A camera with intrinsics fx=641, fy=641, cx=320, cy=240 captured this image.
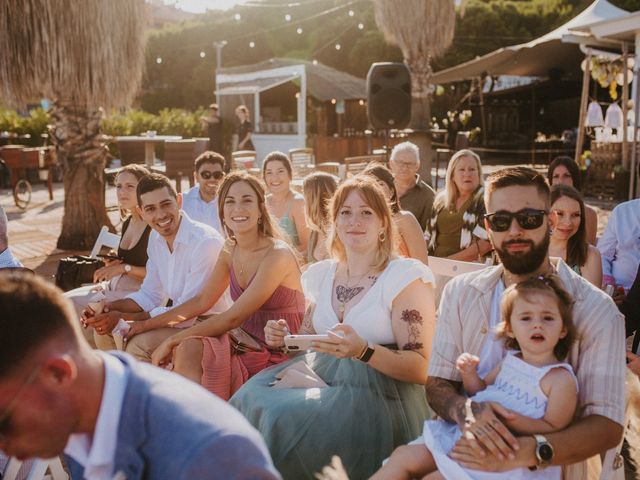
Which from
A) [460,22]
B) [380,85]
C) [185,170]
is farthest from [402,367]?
[460,22]

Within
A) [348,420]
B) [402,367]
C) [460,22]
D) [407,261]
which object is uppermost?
[460,22]

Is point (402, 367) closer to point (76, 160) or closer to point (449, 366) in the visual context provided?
point (449, 366)

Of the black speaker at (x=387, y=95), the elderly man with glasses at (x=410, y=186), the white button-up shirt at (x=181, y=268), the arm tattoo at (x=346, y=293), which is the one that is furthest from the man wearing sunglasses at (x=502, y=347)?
the black speaker at (x=387, y=95)

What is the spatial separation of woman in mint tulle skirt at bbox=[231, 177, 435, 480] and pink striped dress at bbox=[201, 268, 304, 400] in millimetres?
334

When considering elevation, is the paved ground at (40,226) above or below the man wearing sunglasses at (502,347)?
below

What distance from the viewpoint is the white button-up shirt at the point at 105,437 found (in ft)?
3.65

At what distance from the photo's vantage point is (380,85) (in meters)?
10.9

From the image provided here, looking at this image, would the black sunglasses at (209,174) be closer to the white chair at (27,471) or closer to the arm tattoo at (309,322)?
the arm tattoo at (309,322)

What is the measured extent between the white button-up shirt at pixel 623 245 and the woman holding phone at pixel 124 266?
3.32 meters

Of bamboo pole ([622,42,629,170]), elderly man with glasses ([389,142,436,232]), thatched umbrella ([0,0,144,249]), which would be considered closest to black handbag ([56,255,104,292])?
elderly man with glasses ([389,142,436,232])

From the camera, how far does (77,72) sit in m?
8.35

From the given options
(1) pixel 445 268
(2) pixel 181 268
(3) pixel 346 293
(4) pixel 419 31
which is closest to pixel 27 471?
(3) pixel 346 293

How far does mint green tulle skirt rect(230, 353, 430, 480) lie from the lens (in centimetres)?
257

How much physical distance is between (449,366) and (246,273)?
1556mm
